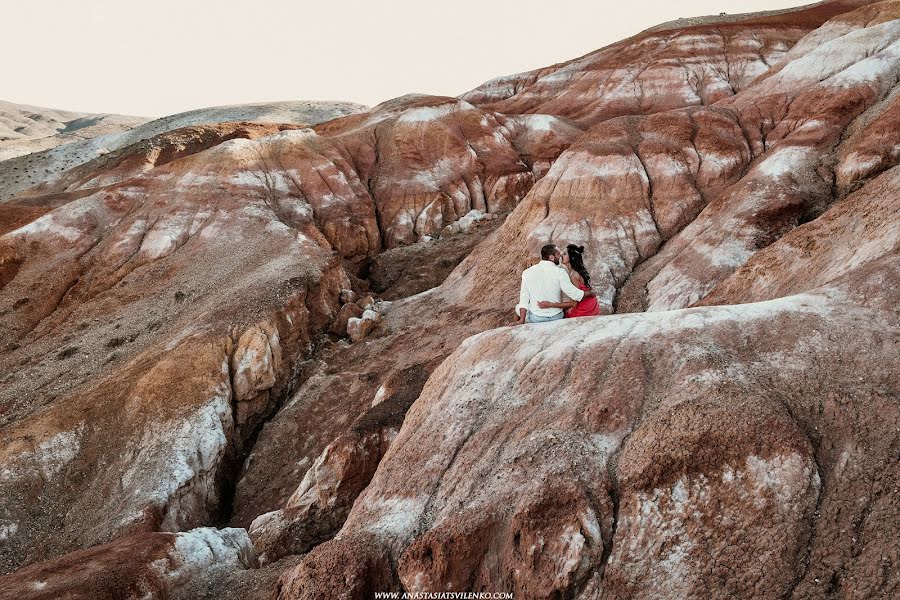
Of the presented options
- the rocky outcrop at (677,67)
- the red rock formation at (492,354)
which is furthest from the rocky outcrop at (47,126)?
the rocky outcrop at (677,67)

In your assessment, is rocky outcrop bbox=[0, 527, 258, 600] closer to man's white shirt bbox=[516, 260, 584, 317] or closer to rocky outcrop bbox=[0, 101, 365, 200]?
man's white shirt bbox=[516, 260, 584, 317]

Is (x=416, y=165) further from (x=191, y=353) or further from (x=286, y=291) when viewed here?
(x=191, y=353)

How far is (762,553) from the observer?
6.06m

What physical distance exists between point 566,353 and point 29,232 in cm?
3136

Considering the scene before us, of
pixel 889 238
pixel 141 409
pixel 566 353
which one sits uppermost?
pixel 889 238

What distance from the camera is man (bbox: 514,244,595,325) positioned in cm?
1048

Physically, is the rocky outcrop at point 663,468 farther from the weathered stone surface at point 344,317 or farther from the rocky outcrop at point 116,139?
the rocky outcrop at point 116,139

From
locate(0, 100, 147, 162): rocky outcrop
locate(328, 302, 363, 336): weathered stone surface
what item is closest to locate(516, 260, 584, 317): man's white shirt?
locate(328, 302, 363, 336): weathered stone surface

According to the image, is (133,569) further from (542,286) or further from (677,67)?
(677,67)

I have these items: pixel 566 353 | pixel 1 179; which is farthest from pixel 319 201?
pixel 1 179

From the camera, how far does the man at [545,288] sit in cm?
1048

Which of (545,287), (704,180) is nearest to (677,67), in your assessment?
(704,180)

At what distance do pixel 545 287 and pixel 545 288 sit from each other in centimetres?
2

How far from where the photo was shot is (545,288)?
10711 mm
